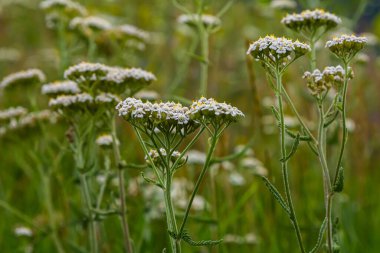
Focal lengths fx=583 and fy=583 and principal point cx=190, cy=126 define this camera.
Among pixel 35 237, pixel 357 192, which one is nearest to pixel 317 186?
pixel 357 192

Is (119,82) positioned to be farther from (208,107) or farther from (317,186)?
(317,186)

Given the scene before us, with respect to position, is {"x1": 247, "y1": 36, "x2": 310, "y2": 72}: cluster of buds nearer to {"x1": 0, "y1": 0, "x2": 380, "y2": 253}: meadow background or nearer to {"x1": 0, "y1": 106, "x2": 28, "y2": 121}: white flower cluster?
{"x1": 0, "y1": 0, "x2": 380, "y2": 253}: meadow background

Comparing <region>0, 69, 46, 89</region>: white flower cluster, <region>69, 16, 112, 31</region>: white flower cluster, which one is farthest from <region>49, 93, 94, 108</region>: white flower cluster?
<region>69, 16, 112, 31</region>: white flower cluster

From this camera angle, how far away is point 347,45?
8.01 ft

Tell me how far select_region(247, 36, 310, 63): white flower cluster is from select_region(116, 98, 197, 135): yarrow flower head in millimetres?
394

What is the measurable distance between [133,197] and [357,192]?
7.94 feet

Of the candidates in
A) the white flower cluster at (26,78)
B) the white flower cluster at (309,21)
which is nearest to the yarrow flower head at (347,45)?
the white flower cluster at (309,21)

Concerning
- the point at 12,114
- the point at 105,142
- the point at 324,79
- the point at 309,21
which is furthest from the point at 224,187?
the point at 324,79

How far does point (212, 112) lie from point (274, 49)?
0.37 metres

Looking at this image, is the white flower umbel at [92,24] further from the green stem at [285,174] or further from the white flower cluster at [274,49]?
the green stem at [285,174]

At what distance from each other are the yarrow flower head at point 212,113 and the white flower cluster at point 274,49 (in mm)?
280

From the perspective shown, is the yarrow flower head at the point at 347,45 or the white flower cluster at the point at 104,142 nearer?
the yarrow flower head at the point at 347,45

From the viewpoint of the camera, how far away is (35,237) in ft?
13.1

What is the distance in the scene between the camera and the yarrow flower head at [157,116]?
2.24 meters
